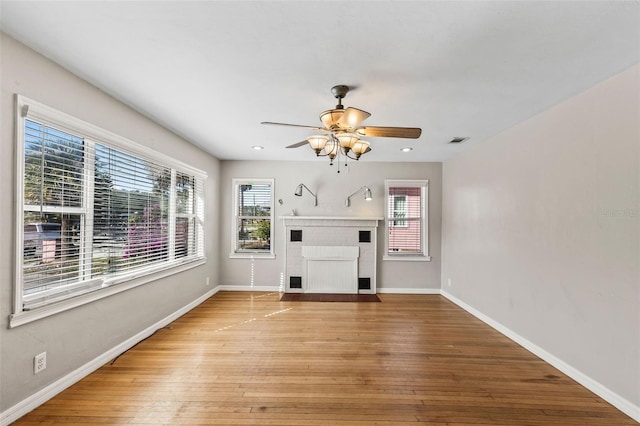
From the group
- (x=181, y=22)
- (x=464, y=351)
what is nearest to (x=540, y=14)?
(x=181, y=22)

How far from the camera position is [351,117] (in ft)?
7.13

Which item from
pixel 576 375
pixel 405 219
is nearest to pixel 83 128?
pixel 576 375

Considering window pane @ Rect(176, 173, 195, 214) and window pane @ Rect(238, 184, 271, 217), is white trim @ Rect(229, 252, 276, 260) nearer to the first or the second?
window pane @ Rect(238, 184, 271, 217)

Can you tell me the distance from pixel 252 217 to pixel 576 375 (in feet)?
15.7

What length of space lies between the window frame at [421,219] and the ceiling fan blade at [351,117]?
3.30 metres

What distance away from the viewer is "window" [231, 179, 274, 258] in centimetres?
543

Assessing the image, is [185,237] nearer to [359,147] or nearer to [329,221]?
[329,221]

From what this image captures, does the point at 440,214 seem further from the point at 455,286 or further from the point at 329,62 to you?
the point at 329,62

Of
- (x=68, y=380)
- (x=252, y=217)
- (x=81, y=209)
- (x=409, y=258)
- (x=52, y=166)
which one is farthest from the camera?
(x=252, y=217)

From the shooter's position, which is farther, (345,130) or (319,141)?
(319,141)

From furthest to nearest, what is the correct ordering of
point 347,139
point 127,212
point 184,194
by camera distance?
point 184,194 < point 127,212 < point 347,139

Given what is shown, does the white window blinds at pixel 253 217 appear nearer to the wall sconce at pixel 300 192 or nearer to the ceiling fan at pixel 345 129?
the wall sconce at pixel 300 192

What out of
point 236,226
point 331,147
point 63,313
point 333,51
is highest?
point 333,51

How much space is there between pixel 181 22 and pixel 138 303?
110 inches
